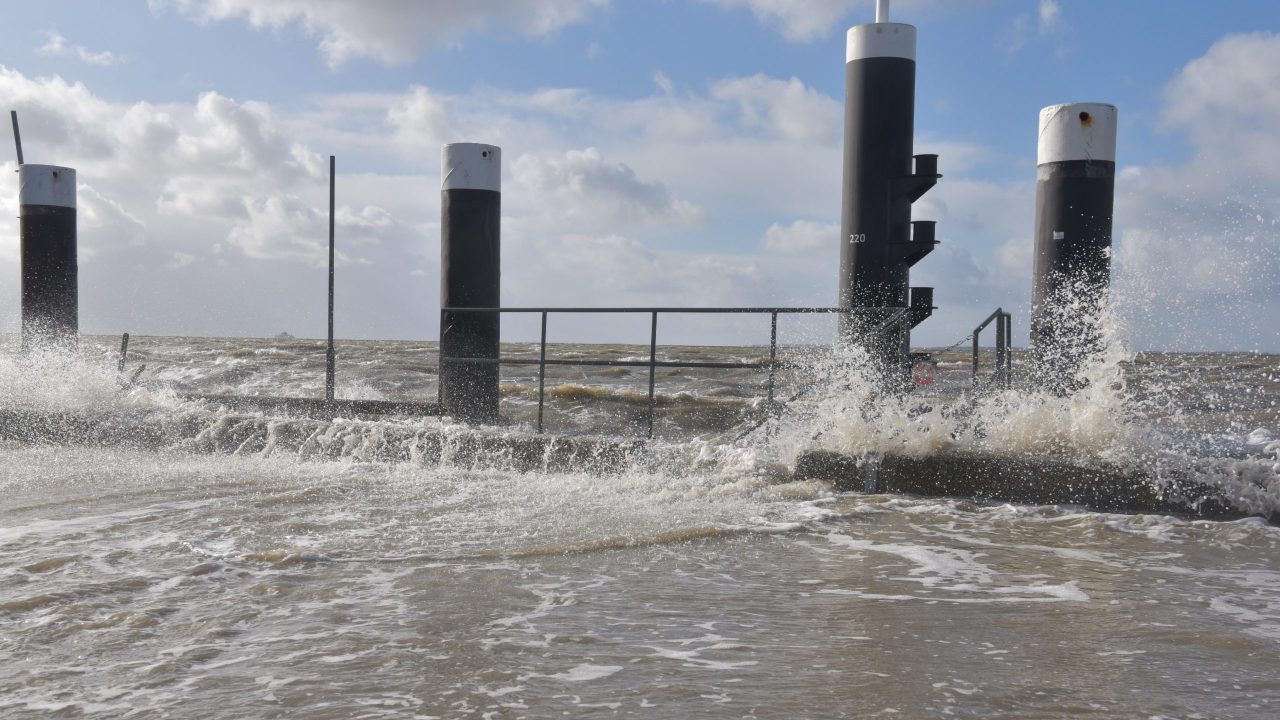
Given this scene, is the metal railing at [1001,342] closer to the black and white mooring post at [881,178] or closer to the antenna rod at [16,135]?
Answer: the black and white mooring post at [881,178]

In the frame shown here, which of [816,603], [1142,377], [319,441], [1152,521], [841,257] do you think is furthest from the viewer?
[1142,377]

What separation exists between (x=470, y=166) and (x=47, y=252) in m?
7.26

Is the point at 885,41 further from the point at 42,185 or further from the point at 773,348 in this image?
the point at 42,185

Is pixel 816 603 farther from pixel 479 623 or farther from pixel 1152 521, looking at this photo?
pixel 1152 521

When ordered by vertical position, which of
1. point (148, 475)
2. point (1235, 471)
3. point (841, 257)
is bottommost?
point (148, 475)

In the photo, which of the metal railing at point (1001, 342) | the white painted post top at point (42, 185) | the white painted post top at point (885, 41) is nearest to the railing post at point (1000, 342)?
the metal railing at point (1001, 342)

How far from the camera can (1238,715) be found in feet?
8.40

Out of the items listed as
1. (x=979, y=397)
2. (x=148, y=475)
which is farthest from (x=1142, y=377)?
(x=148, y=475)

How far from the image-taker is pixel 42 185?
1263cm

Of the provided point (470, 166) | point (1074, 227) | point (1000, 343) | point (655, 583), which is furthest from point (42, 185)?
point (1074, 227)

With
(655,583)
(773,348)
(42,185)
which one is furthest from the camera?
(42,185)

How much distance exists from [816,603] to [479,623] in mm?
1222

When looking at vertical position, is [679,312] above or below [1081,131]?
below

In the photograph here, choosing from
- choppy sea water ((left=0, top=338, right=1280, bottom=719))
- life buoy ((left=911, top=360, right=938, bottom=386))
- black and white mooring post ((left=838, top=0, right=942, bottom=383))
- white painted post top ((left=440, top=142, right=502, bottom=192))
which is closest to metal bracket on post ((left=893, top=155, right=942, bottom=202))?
black and white mooring post ((left=838, top=0, right=942, bottom=383))
